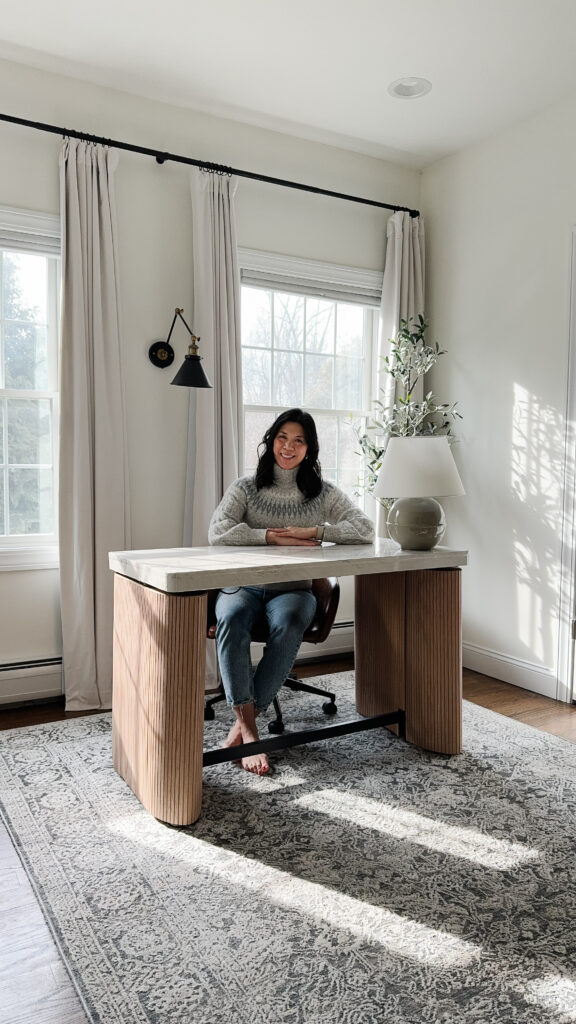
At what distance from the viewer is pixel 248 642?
266 cm

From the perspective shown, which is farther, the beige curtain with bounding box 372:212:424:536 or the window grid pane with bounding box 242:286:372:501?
the beige curtain with bounding box 372:212:424:536

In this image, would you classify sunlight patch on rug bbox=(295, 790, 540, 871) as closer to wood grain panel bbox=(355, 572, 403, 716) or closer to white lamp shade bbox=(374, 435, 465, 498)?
wood grain panel bbox=(355, 572, 403, 716)

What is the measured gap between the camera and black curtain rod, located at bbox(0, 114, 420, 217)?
325cm

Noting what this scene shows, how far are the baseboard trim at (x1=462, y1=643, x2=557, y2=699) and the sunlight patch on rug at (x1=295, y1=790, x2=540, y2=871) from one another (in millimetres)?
1631

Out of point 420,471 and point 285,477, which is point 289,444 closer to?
point 285,477

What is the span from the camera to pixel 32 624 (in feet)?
11.3

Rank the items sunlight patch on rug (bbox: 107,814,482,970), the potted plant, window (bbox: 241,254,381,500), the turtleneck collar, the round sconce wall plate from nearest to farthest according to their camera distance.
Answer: sunlight patch on rug (bbox: 107,814,482,970) → the turtleneck collar → the round sconce wall plate → window (bbox: 241,254,381,500) → the potted plant

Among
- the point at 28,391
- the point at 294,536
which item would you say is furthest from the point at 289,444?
the point at 28,391

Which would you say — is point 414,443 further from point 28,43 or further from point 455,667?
point 28,43

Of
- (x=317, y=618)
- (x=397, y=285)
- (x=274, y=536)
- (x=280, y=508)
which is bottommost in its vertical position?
(x=317, y=618)

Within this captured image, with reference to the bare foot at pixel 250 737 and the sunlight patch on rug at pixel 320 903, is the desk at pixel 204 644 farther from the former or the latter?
the bare foot at pixel 250 737

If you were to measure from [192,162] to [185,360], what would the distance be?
1077 millimetres

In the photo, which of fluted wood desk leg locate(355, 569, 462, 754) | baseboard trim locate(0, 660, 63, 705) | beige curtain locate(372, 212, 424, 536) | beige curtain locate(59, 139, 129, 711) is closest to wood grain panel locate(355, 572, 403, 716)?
fluted wood desk leg locate(355, 569, 462, 754)

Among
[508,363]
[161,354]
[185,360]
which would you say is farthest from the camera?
[508,363]
